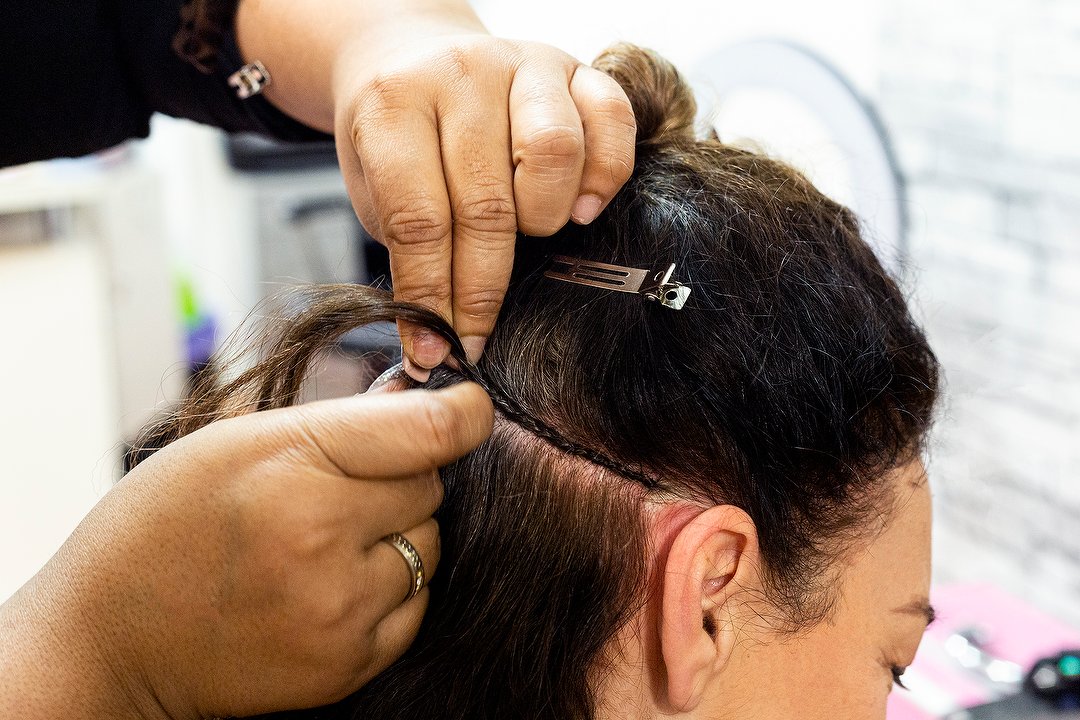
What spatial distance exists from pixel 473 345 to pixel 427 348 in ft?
0.18

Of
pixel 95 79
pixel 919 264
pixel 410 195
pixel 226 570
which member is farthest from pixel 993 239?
pixel 226 570

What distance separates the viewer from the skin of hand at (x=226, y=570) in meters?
0.67

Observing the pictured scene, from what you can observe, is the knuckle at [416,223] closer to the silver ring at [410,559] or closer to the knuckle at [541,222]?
the knuckle at [541,222]

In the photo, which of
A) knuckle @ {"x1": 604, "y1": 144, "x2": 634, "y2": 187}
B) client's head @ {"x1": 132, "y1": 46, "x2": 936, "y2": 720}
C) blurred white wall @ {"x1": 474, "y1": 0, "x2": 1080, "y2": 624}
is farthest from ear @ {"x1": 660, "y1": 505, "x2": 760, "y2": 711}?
blurred white wall @ {"x1": 474, "y1": 0, "x2": 1080, "y2": 624}

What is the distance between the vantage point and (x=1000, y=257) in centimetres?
206

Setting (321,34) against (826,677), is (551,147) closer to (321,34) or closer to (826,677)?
(321,34)

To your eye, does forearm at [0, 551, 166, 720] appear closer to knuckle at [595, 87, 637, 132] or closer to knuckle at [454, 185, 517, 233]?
knuckle at [454, 185, 517, 233]

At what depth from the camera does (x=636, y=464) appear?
87cm

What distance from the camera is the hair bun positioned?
1.01 meters

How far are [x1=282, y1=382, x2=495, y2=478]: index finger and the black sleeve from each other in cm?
70

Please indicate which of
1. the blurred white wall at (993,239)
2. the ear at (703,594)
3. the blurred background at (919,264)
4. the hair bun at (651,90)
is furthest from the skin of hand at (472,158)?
the blurred white wall at (993,239)

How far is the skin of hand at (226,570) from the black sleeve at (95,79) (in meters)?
0.70

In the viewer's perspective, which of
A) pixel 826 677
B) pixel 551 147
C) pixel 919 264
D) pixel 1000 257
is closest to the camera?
pixel 551 147

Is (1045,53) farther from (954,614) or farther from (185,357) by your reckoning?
(185,357)
